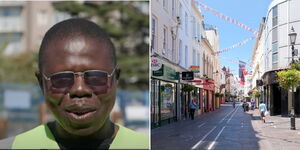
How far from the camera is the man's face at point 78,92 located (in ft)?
9.75

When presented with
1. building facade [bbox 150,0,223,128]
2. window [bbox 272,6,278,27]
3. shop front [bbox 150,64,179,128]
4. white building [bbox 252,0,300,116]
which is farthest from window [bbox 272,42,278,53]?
shop front [bbox 150,64,179,128]

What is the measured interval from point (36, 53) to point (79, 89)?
44cm

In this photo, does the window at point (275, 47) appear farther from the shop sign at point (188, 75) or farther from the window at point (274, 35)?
the shop sign at point (188, 75)

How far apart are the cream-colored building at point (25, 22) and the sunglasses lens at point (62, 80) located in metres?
0.29

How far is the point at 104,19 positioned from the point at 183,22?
22475 mm

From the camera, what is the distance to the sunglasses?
2.99 metres

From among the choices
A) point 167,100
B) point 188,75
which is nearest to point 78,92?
point 167,100

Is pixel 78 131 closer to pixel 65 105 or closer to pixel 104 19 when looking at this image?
pixel 65 105

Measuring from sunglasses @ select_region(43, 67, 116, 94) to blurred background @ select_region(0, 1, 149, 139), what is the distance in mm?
131

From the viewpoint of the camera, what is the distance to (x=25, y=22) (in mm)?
3146

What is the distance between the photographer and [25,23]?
10.3ft

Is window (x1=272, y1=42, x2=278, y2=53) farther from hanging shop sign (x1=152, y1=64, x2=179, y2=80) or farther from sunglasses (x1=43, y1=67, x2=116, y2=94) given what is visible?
sunglasses (x1=43, y1=67, x2=116, y2=94)

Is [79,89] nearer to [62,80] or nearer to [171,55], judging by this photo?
[62,80]

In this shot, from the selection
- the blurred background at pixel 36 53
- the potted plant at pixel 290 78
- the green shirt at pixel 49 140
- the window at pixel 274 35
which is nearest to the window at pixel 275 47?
the window at pixel 274 35
